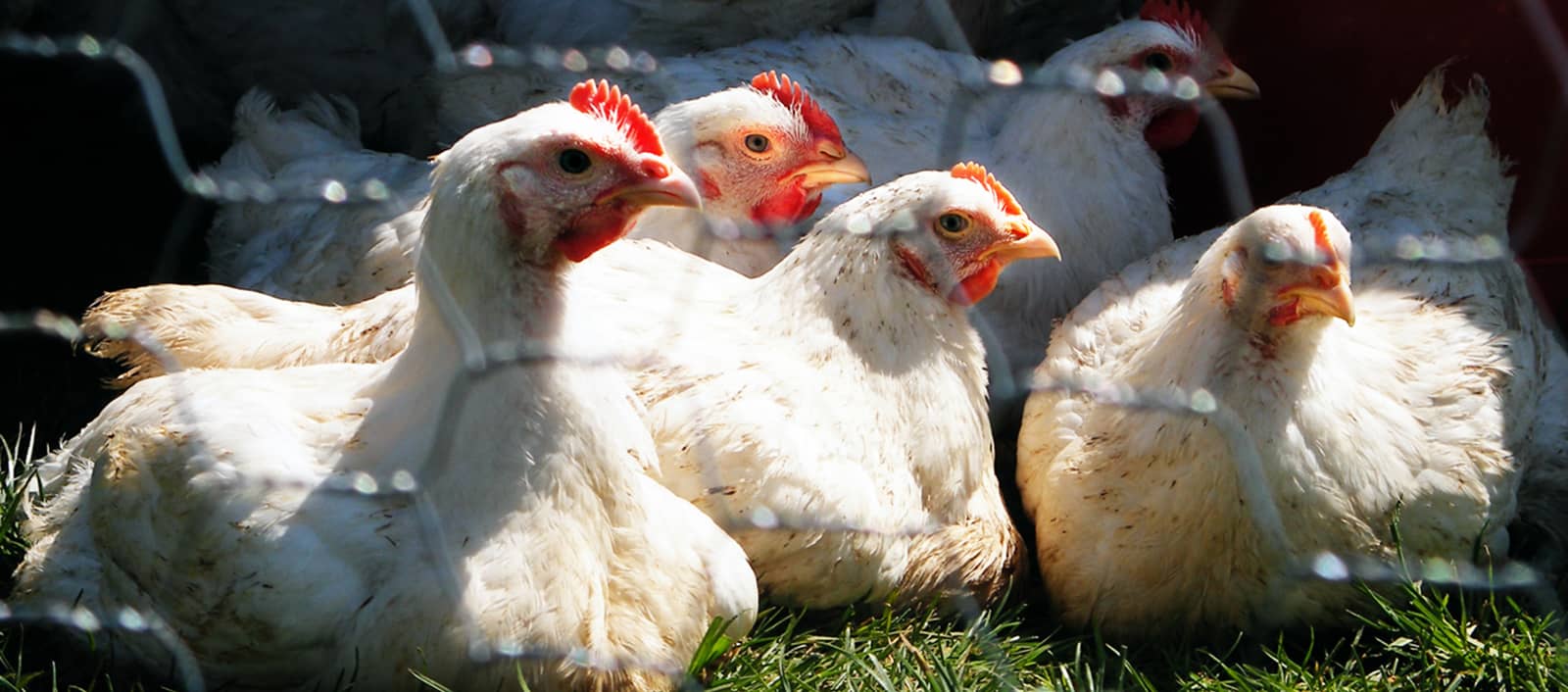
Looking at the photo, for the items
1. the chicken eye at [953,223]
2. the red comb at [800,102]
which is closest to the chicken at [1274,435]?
the chicken eye at [953,223]

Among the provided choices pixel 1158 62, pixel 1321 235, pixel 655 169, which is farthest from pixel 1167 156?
pixel 655 169

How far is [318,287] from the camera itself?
7.64 ft

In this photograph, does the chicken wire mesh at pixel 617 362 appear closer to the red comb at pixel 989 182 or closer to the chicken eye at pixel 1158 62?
the chicken eye at pixel 1158 62

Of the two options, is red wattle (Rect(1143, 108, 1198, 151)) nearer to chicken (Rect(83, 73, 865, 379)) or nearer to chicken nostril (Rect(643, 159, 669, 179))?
chicken (Rect(83, 73, 865, 379))

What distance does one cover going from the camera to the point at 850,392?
195 centimetres

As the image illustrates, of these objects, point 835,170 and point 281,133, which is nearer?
point 835,170

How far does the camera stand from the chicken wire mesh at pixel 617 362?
1.59 metres

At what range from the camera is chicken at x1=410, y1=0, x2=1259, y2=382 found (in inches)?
98.2

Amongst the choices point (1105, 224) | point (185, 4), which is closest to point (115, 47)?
point (185, 4)

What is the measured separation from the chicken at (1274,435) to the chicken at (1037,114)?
32cm

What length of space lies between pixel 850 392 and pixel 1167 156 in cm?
127

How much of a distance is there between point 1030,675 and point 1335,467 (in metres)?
0.44

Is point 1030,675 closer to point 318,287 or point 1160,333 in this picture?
point 1160,333

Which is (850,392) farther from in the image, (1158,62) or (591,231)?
(1158,62)
